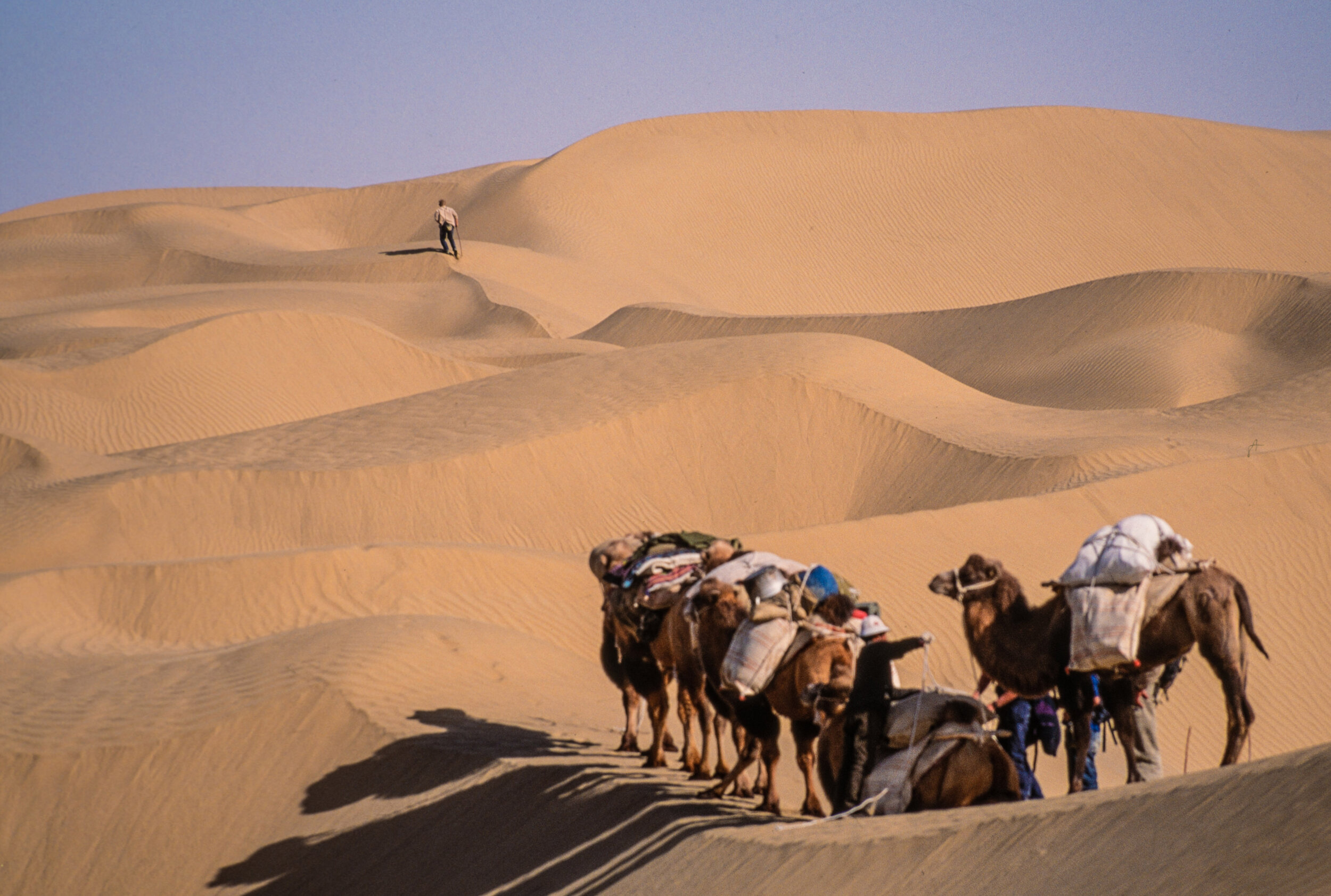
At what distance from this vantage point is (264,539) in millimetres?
18406

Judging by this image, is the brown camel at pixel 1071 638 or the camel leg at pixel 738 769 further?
the camel leg at pixel 738 769

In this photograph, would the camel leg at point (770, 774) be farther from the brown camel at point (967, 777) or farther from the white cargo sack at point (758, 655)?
the brown camel at point (967, 777)

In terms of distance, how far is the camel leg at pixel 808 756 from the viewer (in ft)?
23.9

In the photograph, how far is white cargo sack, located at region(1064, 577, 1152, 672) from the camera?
22.3 feet

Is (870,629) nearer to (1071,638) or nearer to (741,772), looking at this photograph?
(1071,638)

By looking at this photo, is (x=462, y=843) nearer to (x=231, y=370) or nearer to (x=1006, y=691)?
(x=1006, y=691)

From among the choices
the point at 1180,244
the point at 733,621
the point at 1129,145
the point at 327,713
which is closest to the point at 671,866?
the point at 733,621

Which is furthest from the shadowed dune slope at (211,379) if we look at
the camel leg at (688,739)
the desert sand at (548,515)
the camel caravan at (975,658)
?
the camel caravan at (975,658)

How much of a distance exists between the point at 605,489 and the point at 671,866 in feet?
46.6

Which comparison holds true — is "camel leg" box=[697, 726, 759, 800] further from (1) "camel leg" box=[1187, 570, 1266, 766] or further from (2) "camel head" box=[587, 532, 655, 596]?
(1) "camel leg" box=[1187, 570, 1266, 766]

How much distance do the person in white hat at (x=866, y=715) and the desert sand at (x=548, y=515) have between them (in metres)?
0.44

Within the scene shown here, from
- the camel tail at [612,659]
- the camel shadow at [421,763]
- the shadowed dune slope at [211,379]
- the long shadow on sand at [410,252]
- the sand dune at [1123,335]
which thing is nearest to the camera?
the camel shadow at [421,763]

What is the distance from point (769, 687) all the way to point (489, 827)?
234 cm

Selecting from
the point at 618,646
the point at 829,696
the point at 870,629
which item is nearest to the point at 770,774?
the point at 829,696
